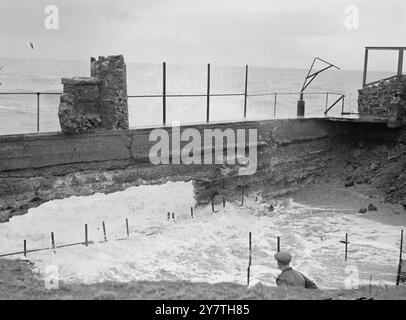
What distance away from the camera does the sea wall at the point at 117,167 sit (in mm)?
11094

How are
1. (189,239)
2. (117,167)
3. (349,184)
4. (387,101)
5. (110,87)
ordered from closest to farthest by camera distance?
(189,239), (110,87), (117,167), (349,184), (387,101)

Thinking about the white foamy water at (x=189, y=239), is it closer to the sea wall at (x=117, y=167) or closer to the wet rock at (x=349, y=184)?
the sea wall at (x=117, y=167)

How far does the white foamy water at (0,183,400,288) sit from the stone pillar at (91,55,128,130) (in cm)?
198

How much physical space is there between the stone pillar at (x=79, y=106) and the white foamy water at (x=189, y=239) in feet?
5.94

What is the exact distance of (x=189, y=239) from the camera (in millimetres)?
11953

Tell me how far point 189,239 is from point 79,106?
417cm

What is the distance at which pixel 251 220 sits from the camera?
1387 centimetres

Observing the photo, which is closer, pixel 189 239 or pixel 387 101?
pixel 189 239

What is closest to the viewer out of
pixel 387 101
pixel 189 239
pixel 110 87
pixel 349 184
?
pixel 189 239

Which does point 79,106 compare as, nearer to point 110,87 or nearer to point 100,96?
point 100,96

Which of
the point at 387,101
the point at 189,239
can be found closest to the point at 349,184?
the point at 387,101

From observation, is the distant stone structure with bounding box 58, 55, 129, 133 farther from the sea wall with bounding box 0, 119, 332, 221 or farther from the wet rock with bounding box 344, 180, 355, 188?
the wet rock with bounding box 344, 180, 355, 188

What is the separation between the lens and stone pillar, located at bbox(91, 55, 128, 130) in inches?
481

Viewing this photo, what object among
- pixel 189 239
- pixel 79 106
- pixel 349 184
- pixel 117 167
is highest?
pixel 79 106
